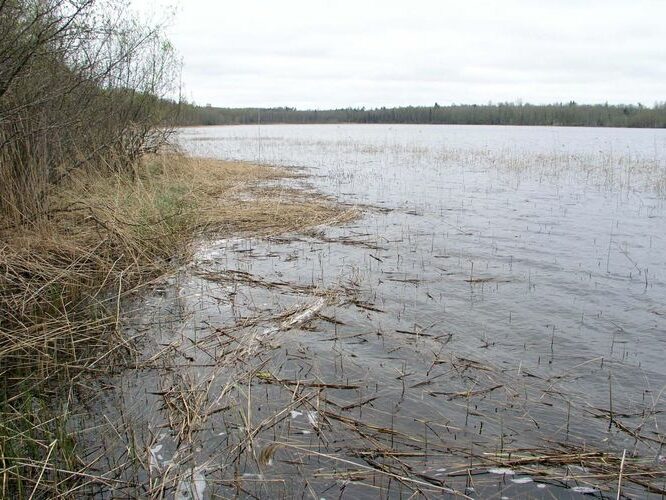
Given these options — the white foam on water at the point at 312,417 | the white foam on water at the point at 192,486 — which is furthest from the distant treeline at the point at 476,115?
the white foam on water at the point at 192,486

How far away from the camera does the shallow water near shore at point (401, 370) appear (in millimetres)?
3436

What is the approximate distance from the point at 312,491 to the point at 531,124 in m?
94.7

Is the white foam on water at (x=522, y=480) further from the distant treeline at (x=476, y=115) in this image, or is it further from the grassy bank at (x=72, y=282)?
the distant treeline at (x=476, y=115)

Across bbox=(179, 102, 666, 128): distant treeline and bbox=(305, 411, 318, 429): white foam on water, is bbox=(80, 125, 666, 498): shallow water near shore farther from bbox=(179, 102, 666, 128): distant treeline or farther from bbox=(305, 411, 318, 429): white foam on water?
bbox=(179, 102, 666, 128): distant treeline

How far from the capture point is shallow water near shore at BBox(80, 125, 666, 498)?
3436 millimetres

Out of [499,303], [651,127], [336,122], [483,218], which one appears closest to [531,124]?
[651,127]

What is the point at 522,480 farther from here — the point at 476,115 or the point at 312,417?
the point at 476,115

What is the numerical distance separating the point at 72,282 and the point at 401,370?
162 inches

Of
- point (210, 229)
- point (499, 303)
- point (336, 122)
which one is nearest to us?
point (499, 303)

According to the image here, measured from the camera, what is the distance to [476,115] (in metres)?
95.9

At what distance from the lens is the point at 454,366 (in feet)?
16.4

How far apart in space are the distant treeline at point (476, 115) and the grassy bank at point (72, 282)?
49.3 meters

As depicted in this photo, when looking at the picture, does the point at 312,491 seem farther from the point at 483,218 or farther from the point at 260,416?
the point at 483,218

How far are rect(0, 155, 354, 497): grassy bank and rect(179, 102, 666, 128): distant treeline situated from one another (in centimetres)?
4935
